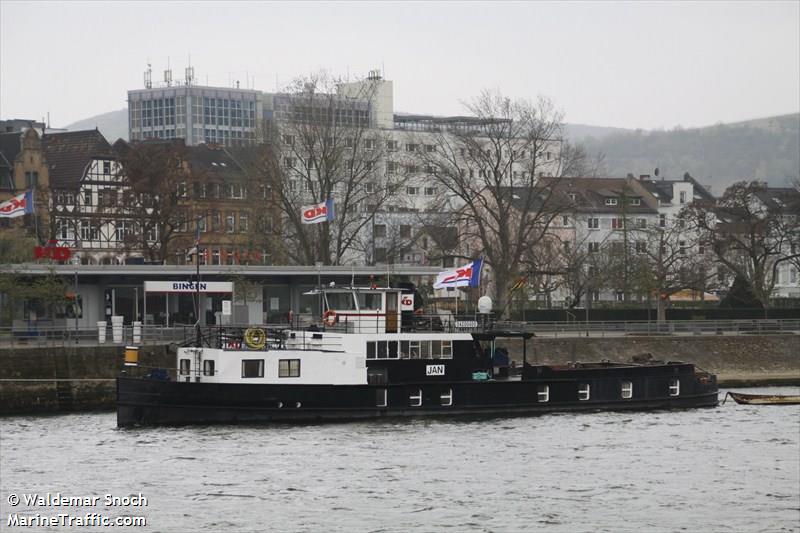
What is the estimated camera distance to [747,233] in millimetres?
90938

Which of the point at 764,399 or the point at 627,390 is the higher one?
the point at 627,390

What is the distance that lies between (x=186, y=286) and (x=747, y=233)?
130ft

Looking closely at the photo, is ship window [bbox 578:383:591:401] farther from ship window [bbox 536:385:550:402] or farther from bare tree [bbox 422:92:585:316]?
bare tree [bbox 422:92:585:316]

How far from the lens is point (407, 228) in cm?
9406

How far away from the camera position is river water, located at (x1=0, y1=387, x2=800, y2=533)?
3625 cm

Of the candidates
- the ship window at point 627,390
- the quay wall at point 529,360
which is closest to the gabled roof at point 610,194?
the quay wall at point 529,360

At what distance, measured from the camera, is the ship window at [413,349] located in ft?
175

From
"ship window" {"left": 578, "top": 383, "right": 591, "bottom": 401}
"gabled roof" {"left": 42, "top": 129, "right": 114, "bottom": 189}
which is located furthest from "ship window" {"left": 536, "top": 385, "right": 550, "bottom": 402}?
"gabled roof" {"left": 42, "top": 129, "right": 114, "bottom": 189}

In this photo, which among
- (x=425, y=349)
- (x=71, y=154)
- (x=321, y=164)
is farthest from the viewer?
(x=71, y=154)

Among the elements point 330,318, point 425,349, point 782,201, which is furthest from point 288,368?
point 782,201

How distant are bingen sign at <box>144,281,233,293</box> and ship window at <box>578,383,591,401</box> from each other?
20975mm

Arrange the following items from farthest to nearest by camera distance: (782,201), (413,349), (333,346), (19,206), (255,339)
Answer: (782,201) < (19,206) < (413,349) < (333,346) < (255,339)

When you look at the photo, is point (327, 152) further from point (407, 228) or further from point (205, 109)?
point (205, 109)

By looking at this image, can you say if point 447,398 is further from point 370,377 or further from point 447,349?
point 370,377
